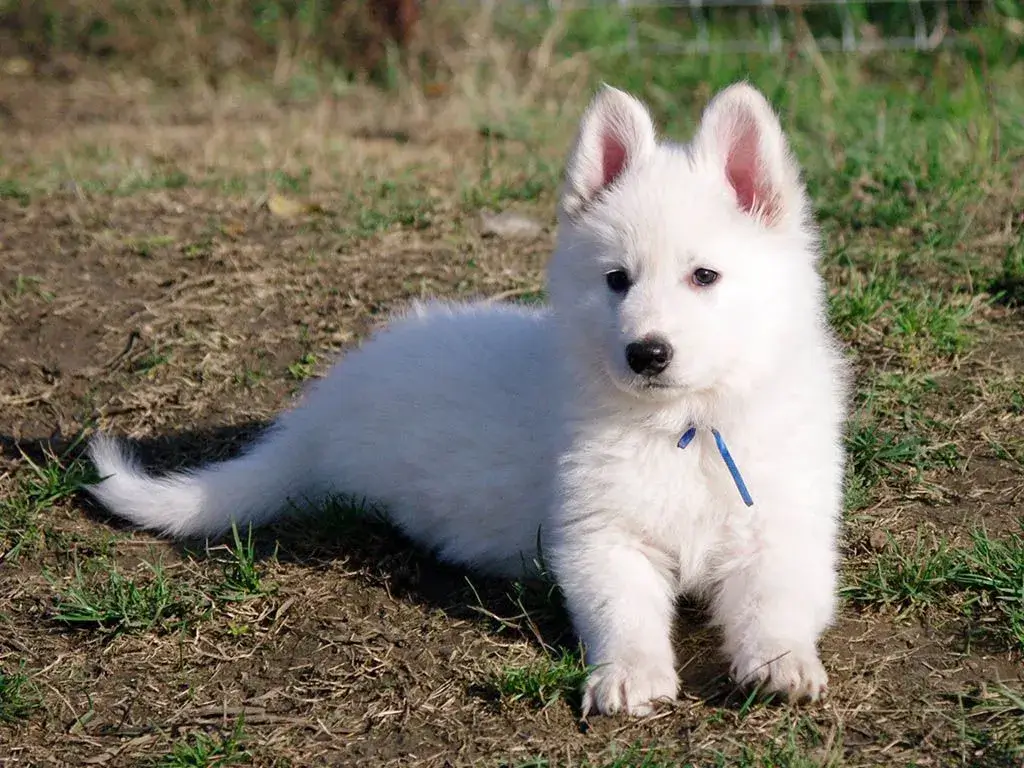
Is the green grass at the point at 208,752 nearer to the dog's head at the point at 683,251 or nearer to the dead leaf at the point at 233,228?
the dog's head at the point at 683,251

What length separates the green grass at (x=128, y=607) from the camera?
3.28m

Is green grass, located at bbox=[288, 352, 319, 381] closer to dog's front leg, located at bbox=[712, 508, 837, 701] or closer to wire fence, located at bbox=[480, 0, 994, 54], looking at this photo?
dog's front leg, located at bbox=[712, 508, 837, 701]

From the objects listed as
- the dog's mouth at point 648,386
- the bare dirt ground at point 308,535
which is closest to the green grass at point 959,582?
the bare dirt ground at point 308,535

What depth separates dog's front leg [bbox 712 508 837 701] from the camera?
271 cm

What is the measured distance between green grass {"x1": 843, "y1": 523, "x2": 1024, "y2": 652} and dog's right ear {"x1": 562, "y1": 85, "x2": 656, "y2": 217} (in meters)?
1.17

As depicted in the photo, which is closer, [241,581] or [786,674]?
[786,674]

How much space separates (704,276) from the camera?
9.48 feet

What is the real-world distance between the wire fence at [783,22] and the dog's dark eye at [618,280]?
4613 millimetres

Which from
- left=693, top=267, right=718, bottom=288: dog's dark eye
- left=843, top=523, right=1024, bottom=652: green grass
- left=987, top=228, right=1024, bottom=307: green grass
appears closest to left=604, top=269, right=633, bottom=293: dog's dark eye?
left=693, top=267, right=718, bottom=288: dog's dark eye

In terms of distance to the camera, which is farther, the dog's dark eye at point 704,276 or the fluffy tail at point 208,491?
the fluffy tail at point 208,491

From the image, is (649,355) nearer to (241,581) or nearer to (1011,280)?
(241,581)

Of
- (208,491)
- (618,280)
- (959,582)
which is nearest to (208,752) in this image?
(208,491)

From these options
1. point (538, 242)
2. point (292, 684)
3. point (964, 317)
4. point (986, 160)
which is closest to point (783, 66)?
point (986, 160)

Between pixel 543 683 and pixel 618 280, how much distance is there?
92 cm
